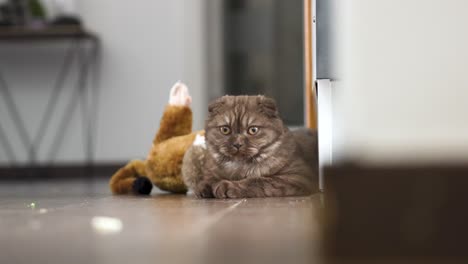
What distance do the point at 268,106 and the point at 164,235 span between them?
98 centimetres

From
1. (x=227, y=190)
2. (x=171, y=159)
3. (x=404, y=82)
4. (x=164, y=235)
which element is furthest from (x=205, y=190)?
(x=404, y=82)

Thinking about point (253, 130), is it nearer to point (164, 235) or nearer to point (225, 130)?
point (225, 130)

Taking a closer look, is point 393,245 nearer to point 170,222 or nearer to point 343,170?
point 343,170

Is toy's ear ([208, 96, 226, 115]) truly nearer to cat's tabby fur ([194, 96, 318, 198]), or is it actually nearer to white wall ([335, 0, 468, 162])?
cat's tabby fur ([194, 96, 318, 198])

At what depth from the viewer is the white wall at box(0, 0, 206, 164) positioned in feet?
15.6

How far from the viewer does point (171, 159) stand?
2.20m

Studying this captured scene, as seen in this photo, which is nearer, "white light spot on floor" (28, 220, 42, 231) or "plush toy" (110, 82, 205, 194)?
"white light spot on floor" (28, 220, 42, 231)

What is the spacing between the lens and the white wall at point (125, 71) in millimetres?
4758

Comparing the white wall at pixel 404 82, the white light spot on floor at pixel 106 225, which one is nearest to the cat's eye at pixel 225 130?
the white light spot on floor at pixel 106 225

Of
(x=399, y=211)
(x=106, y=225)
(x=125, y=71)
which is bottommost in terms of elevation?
(x=106, y=225)

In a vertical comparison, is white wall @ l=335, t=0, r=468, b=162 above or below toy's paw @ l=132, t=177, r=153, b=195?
above

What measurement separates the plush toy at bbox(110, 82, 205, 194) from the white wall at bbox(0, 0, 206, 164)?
2359mm

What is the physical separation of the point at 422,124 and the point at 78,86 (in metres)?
4.09

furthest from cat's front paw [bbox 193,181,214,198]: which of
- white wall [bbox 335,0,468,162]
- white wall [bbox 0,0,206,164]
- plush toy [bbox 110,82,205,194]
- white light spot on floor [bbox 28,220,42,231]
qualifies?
white wall [bbox 0,0,206,164]
